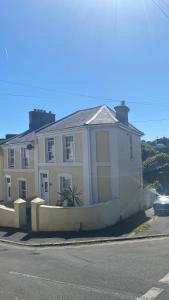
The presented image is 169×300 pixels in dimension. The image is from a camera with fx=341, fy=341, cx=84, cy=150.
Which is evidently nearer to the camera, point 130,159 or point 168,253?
point 168,253

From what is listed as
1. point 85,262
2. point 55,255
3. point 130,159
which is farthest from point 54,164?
point 85,262

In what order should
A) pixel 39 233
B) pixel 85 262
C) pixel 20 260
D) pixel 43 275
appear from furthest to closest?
1. pixel 39 233
2. pixel 20 260
3. pixel 85 262
4. pixel 43 275

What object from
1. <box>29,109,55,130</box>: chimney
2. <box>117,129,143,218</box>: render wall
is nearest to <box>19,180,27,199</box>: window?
<box>29,109,55,130</box>: chimney

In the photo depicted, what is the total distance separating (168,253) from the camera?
1245 cm

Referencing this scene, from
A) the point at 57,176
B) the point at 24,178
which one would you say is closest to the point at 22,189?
the point at 24,178

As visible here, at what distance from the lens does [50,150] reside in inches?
Answer: 1011

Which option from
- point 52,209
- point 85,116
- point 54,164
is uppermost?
point 85,116

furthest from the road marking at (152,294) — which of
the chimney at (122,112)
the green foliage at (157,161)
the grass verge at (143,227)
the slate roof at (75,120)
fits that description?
the green foliage at (157,161)

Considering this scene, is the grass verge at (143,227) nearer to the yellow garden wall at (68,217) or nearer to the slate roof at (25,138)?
the yellow garden wall at (68,217)

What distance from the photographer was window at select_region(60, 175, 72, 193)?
24066mm

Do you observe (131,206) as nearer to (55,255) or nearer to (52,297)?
(55,255)

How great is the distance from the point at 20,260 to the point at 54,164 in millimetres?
12722

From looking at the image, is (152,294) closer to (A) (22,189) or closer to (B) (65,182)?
(B) (65,182)

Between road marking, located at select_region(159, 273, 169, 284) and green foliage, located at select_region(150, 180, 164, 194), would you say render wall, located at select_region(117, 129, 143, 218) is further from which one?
road marking, located at select_region(159, 273, 169, 284)
